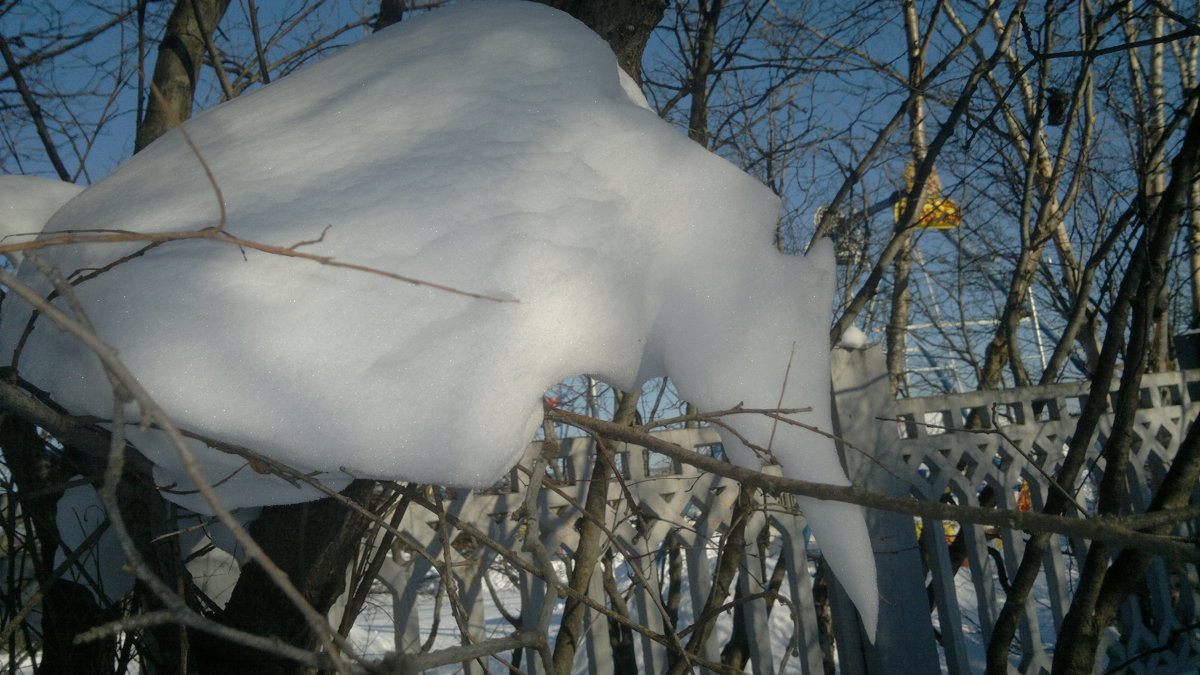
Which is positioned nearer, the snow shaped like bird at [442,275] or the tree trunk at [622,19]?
the snow shaped like bird at [442,275]

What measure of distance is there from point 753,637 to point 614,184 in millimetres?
1966

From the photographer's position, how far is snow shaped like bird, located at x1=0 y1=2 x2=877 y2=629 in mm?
804

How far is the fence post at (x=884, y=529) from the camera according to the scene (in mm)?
2518

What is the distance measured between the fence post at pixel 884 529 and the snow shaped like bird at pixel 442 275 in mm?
1494

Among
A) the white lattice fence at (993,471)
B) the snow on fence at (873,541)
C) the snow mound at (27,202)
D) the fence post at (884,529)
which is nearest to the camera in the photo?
the snow mound at (27,202)

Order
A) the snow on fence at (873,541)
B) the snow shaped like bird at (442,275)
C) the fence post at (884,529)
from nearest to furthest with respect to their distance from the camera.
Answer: the snow shaped like bird at (442,275) < the snow on fence at (873,541) < the fence post at (884,529)

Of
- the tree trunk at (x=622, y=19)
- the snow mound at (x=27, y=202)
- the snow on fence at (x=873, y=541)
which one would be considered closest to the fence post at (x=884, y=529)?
the snow on fence at (x=873, y=541)

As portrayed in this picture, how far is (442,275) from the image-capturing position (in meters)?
0.87

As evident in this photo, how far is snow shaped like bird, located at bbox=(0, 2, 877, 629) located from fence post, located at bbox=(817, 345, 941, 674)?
1494 mm

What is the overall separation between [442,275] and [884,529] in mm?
2205

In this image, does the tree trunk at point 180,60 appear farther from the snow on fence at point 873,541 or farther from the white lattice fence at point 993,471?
the white lattice fence at point 993,471

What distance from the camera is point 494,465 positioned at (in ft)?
2.66

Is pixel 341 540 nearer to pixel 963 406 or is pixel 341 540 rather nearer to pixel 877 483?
pixel 877 483

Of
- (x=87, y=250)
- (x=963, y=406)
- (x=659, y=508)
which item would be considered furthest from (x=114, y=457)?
(x=963, y=406)
